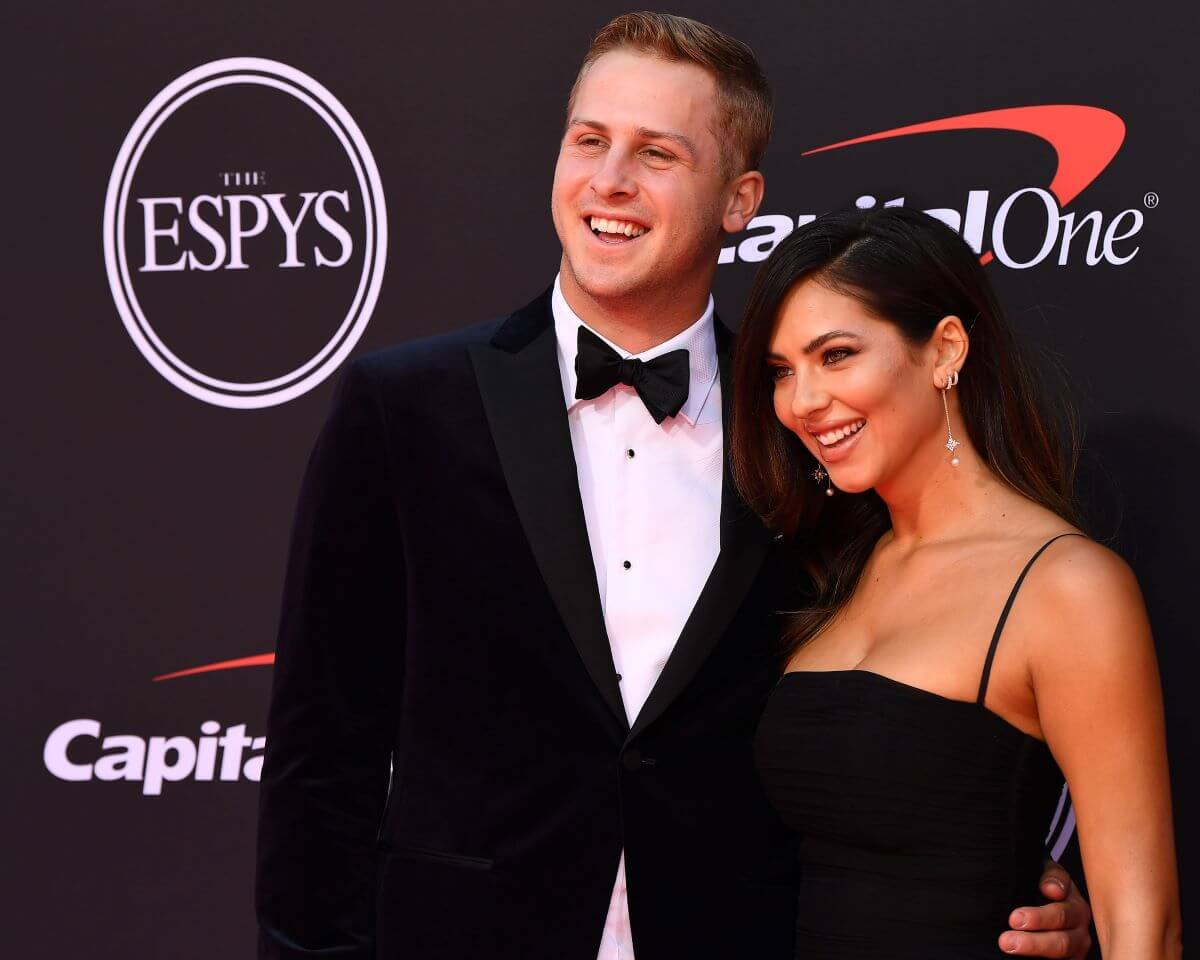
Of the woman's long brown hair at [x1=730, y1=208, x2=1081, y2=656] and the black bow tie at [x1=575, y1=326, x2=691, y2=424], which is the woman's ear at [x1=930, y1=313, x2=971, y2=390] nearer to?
the woman's long brown hair at [x1=730, y1=208, x2=1081, y2=656]

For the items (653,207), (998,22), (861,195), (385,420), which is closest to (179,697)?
(385,420)

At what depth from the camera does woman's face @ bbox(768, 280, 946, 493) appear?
2.20 meters

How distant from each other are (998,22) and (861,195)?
43 centimetres

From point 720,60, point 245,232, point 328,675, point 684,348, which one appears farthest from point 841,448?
point 245,232

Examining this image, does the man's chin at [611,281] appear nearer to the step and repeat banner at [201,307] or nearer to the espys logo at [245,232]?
the step and repeat banner at [201,307]

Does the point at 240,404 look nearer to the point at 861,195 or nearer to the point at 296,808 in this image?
the point at 296,808

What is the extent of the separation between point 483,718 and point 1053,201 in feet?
5.17

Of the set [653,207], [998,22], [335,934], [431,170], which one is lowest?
[335,934]

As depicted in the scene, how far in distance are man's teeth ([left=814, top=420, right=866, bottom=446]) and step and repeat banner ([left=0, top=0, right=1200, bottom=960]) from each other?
73cm

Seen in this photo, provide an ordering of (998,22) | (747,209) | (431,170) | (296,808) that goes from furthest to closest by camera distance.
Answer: (431,170) → (998,22) → (747,209) → (296,808)

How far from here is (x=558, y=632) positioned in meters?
2.09

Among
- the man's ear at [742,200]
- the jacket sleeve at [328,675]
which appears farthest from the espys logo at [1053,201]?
the jacket sleeve at [328,675]

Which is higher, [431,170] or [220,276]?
[431,170]

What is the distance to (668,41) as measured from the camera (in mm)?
2273
